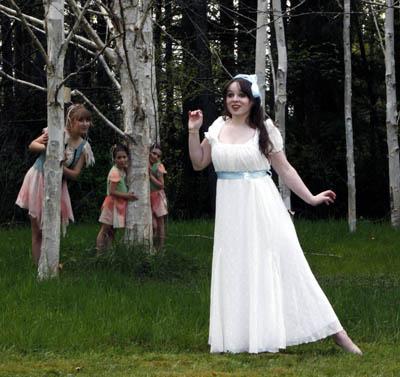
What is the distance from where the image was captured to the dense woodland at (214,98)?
19.1m

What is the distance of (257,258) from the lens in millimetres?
6301

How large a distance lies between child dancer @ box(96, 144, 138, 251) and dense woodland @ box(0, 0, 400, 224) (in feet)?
24.9

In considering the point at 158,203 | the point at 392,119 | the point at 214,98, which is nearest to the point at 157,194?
the point at 158,203

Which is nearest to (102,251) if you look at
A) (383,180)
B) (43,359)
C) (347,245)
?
(43,359)

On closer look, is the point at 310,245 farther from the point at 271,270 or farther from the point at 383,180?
the point at 383,180

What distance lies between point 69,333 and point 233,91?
2.08 meters

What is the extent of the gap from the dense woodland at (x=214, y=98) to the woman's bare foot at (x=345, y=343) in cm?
1253

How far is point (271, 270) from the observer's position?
6270 millimetres

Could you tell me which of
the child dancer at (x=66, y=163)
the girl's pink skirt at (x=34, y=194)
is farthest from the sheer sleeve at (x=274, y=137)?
the girl's pink skirt at (x=34, y=194)

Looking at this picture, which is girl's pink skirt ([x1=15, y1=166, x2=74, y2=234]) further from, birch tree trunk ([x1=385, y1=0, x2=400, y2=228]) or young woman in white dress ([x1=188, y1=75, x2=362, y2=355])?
birch tree trunk ([x1=385, y1=0, x2=400, y2=228])

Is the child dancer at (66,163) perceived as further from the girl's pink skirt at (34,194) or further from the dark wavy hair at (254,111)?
the dark wavy hair at (254,111)

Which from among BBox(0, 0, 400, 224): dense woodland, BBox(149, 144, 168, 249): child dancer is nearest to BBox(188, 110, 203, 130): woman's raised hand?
BBox(149, 144, 168, 249): child dancer

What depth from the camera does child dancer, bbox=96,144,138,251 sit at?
10.7 meters

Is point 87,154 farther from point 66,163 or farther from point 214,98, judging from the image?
point 214,98
